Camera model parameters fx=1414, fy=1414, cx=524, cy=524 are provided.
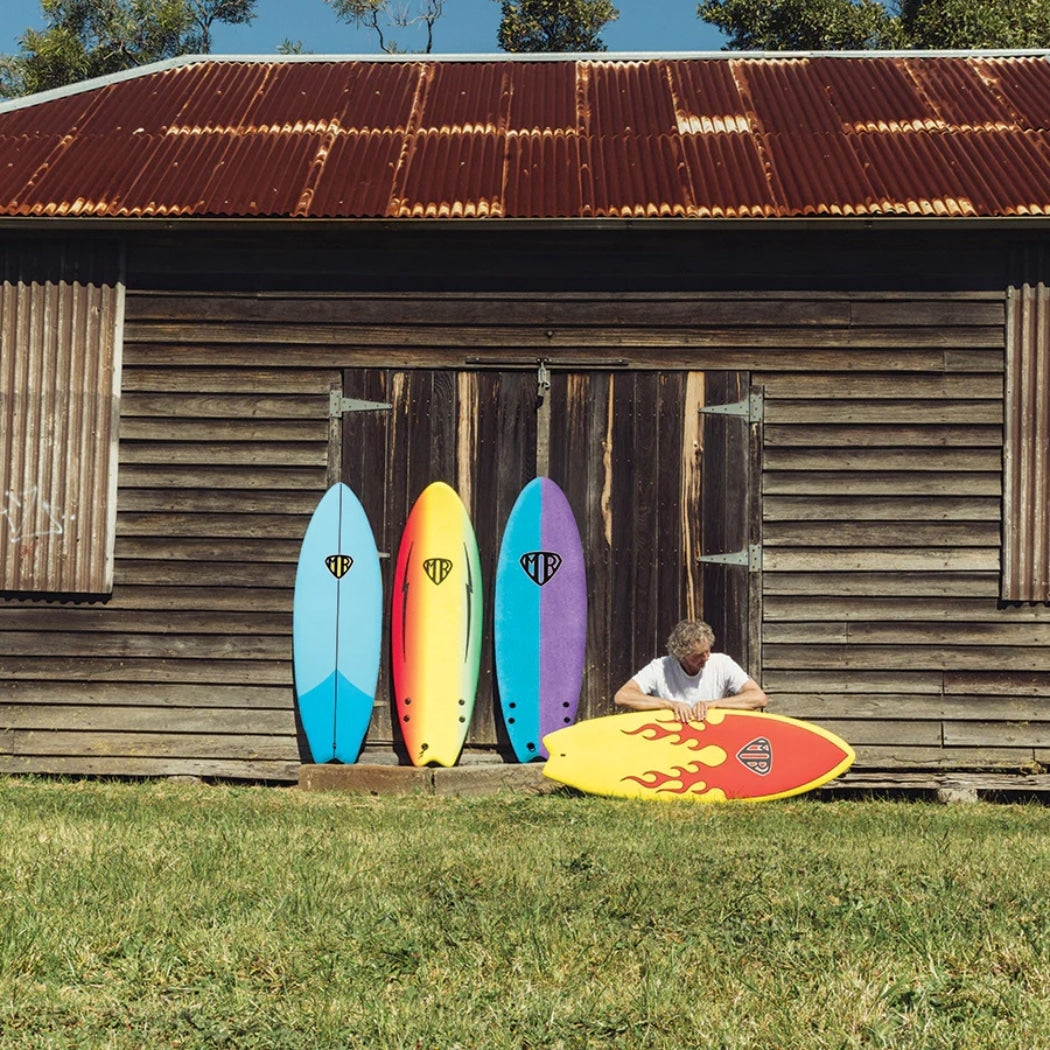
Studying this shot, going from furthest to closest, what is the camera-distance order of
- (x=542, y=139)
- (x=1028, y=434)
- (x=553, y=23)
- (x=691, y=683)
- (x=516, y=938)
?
(x=553, y=23) → (x=542, y=139) → (x=1028, y=434) → (x=691, y=683) → (x=516, y=938)

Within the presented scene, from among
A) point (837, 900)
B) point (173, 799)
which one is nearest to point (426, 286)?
point (173, 799)

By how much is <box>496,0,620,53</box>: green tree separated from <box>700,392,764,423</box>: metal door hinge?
58.2ft

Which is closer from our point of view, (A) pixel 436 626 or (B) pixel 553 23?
(A) pixel 436 626

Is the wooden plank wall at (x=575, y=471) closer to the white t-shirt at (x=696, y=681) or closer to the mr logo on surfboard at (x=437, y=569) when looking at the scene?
the mr logo on surfboard at (x=437, y=569)

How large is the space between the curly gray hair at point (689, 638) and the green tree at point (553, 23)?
1909 cm

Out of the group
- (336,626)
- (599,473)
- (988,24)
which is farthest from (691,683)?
(988,24)

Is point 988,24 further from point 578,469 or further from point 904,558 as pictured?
point 578,469

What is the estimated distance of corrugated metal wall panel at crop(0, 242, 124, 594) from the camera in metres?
9.10

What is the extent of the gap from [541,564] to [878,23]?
16703mm

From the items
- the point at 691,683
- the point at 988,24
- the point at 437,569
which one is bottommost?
the point at 691,683

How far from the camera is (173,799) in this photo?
831 cm

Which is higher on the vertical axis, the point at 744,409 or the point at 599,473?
the point at 744,409

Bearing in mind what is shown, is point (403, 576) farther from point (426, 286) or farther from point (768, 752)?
point (768, 752)

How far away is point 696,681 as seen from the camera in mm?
8375
